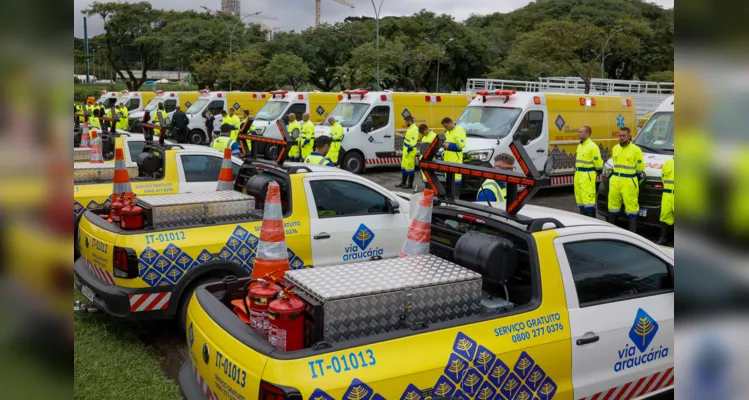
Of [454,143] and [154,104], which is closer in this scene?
[454,143]

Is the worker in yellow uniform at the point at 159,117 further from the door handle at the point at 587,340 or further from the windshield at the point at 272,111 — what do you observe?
the door handle at the point at 587,340

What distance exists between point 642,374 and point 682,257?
362cm

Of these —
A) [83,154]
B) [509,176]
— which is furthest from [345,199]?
[83,154]

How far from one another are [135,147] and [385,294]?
8.27 m

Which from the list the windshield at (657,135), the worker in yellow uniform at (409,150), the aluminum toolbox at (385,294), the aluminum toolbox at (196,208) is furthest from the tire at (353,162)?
the aluminum toolbox at (385,294)

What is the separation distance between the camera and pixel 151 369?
208 inches

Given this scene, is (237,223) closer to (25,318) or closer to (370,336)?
(370,336)

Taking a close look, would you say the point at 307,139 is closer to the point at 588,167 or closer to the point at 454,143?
the point at 454,143

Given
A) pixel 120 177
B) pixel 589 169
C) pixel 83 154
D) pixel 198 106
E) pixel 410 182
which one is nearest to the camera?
pixel 120 177

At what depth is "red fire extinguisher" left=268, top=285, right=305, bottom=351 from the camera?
10.6 ft

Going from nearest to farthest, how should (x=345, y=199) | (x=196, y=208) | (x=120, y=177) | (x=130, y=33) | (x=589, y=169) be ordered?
1. (x=196, y=208)
2. (x=345, y=199)
3. (x=120, y=177)
4. (x=589, y=169)
5. (x=130, y=33)

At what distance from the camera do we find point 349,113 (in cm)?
1805

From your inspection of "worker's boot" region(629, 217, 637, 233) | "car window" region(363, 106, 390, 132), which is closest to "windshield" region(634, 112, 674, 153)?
"worker's boot" region(629, 217, 637, 233)

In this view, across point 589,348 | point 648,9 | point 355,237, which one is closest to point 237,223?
point 355,237
